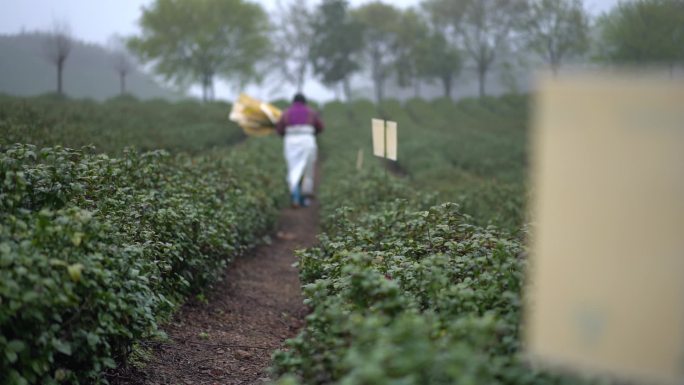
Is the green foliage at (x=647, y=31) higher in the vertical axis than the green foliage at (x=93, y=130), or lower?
higher

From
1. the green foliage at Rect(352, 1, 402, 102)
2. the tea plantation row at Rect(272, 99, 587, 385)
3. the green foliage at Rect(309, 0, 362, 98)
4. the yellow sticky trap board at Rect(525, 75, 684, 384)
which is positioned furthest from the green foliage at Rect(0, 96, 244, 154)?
the green foliage at Rect(352, 1, 402, 102)

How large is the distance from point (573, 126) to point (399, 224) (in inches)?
130

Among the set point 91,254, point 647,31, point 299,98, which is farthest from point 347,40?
point 91,254

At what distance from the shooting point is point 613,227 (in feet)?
6.23

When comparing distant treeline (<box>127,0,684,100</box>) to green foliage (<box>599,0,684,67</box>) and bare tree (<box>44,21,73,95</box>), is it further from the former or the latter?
bare tree (<box>44,21,73,95</box>)

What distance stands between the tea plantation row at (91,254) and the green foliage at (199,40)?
38.1 m

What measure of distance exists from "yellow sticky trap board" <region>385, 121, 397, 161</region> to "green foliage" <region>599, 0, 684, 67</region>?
371 inches

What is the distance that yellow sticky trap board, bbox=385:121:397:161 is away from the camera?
7223 millimetres

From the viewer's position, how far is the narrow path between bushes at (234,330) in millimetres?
4336

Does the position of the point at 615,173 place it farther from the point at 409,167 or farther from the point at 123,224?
the point at 409,167

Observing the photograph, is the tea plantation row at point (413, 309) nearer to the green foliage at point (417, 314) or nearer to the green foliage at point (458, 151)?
the green foliage at point (417, 314)

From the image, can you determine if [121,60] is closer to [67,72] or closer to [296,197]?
[67,72]

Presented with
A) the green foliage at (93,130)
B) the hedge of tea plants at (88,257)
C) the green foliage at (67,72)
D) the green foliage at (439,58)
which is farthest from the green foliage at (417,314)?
the green foliage at (439,58)

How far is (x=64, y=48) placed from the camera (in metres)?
21.8
